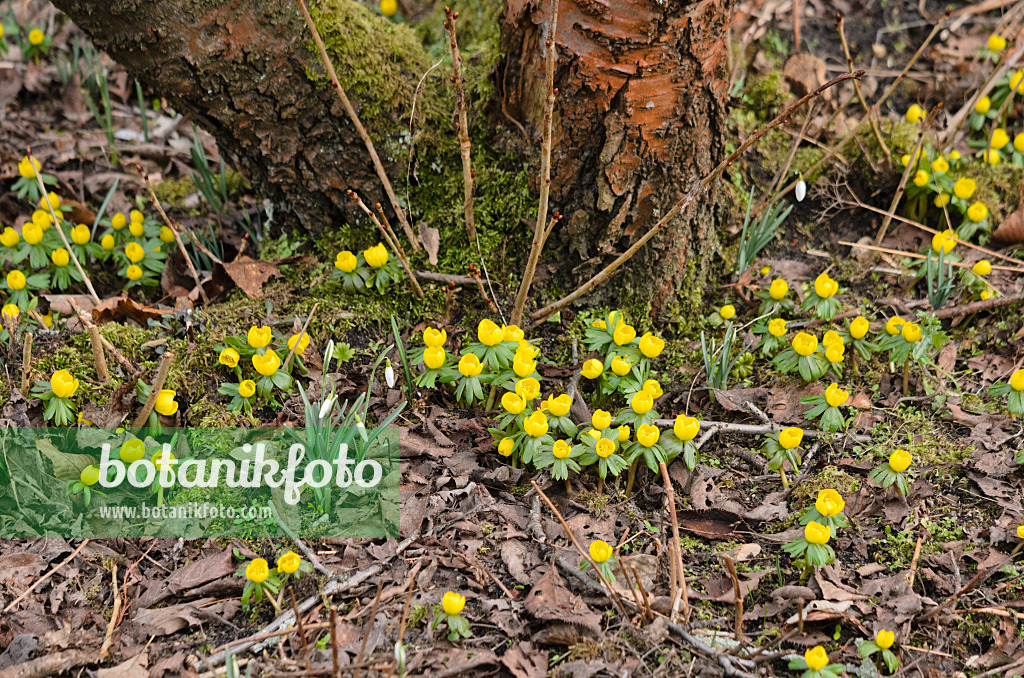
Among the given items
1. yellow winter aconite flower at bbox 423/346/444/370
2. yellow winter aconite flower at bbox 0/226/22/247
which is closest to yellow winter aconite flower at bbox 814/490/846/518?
yellow winter aconite flower at bbox 423/346/444/370

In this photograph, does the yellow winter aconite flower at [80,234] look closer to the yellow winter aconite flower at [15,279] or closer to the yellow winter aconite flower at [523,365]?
the yellow winter aconite flower at [15,279]

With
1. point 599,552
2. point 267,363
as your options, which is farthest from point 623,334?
point 267,363

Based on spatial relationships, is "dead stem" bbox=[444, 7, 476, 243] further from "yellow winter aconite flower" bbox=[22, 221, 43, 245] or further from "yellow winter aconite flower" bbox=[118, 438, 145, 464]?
"yellow winter aconite flower" bbox=[22, 221, 43, 245]

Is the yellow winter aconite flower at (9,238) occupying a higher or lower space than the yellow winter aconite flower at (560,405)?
lower

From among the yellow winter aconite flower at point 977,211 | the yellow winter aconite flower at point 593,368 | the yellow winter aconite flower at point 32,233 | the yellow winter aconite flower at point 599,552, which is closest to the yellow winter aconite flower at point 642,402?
the yellow winter aconite flower at point 593,368

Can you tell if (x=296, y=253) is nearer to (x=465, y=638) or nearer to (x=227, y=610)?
(x=227, y=610)

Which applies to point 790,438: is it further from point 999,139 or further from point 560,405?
point 999,139
